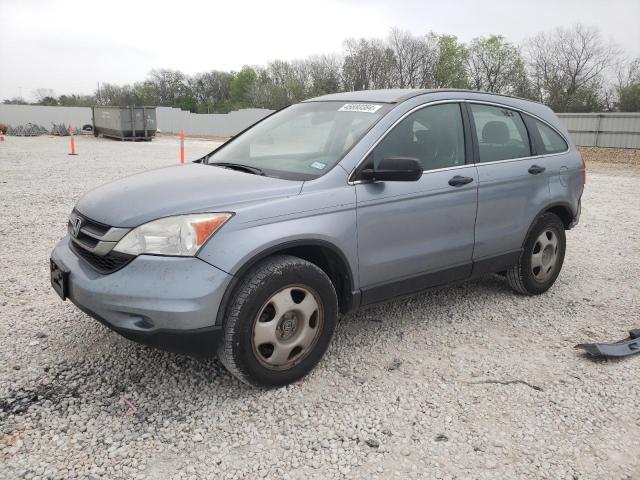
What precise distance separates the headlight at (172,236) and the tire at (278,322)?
0.33m

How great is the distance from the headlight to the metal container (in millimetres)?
30132

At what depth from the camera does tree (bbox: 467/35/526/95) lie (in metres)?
62.6

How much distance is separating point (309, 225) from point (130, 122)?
3045cm

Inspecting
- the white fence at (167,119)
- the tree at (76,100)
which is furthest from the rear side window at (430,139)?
the tree at (76,100)

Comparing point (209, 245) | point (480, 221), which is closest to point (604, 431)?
point (480, 221)

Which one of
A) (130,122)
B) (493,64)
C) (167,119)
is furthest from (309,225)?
(493,64)

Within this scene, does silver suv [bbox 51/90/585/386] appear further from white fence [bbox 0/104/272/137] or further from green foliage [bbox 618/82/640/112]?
white fence [bbox 0/104/272/137]

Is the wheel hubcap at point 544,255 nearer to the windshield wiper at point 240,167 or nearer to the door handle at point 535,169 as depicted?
the door handle at point 535,169

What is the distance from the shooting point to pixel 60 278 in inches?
125

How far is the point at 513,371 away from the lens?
3.50m

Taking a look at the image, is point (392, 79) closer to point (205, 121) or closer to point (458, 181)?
point (205, 121)

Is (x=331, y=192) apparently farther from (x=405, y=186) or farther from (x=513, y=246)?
(x=513, y=246)

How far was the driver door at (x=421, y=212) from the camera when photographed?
3475 millimetres

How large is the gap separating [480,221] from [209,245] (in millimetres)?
2242
